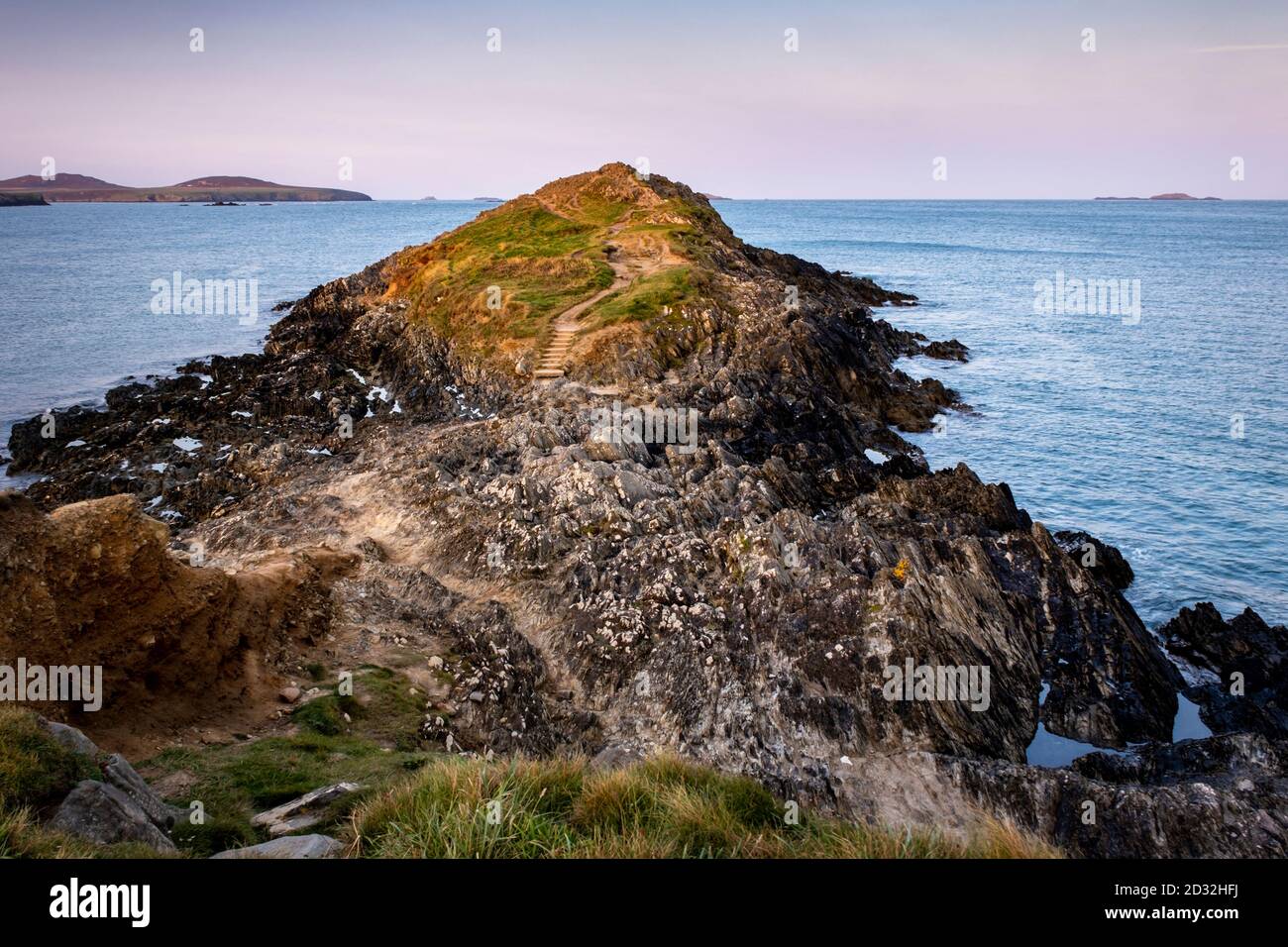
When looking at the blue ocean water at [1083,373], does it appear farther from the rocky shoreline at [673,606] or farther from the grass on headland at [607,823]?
the grass on headland at [607,823]

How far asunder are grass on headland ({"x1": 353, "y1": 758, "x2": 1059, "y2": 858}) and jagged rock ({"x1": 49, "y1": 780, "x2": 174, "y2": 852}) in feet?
9.57

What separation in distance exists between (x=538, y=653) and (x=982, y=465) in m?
27.7

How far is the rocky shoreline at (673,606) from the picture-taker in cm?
1656

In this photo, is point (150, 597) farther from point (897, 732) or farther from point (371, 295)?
A: point (371, 295)

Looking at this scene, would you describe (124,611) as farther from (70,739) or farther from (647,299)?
(647,299)

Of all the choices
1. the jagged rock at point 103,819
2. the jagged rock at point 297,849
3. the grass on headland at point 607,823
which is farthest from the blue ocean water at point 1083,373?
the jagged rock at point 103,819

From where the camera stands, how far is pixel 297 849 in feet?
31.8

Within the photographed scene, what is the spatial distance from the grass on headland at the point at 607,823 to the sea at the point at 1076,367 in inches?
886

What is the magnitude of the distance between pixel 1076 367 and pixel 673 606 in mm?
51711

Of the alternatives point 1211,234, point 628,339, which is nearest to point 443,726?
point 628,339

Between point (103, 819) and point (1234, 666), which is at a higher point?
point (103, 819)

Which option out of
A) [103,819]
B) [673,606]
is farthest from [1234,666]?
[103,819]

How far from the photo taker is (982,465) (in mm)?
39562

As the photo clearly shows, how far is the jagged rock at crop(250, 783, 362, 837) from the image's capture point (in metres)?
11.8
